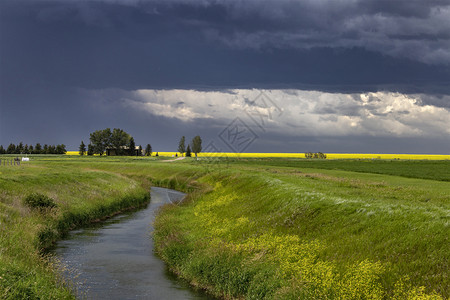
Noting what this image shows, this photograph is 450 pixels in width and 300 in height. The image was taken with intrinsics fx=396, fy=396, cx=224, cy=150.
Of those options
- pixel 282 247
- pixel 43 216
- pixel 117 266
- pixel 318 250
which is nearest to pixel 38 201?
pixel 43 216

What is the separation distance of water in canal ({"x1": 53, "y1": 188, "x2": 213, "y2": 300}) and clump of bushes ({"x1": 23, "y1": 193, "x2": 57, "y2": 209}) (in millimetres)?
3563

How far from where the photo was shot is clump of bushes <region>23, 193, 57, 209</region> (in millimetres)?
33000

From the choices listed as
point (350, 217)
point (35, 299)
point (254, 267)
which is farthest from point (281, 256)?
point (35, 299)

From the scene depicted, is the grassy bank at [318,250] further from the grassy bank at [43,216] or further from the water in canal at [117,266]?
the grassy bank at [43,216]

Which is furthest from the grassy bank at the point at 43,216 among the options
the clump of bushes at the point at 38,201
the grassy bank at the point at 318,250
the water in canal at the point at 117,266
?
the grassy bank at the point at 318,250

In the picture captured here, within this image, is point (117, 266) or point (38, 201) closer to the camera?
point (117, 266)

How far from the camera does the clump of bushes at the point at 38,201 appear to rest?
33000mm

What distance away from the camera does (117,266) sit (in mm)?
23531

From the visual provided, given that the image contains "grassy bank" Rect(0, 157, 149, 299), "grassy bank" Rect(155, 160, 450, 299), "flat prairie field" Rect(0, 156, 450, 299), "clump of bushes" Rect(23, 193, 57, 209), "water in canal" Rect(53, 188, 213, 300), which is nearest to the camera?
"grassy bank" Rect(155, 160, 450, 299)

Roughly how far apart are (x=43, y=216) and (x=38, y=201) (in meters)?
2.70

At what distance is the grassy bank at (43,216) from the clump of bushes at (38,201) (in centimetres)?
51

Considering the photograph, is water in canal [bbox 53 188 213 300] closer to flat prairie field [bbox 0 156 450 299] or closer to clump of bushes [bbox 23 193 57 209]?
flat prairie field [bbox 0 156 450 299]

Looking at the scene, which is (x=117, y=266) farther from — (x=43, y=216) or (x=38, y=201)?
(x=38, y=201)

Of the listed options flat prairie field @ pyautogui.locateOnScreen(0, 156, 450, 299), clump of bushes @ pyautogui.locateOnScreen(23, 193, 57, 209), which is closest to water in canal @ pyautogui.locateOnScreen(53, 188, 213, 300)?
flat prairie field @ pyautogui.locateOnScreen(0, 156, 450, 299)
